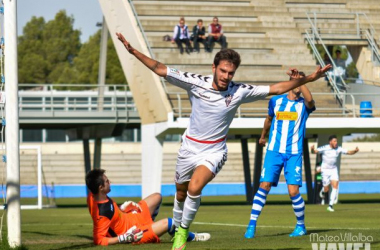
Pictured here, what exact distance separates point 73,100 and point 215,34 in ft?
72.4

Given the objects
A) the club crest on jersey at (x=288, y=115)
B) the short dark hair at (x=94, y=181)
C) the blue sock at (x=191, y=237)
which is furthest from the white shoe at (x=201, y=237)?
the club crest on jersey at (x=288, y=115)

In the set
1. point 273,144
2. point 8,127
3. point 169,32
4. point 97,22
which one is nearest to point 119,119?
point 169,32

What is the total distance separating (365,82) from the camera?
32406mm

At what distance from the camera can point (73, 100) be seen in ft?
169

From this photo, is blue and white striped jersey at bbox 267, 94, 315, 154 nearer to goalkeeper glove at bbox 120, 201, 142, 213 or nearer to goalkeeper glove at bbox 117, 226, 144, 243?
goalkeeper glove at bbox 120, 201, 142, 213

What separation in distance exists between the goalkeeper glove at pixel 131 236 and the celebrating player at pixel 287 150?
156 cm

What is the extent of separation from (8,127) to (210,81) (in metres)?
2.09

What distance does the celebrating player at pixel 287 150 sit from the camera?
36.5 ft

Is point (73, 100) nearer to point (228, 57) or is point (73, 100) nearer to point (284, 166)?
point (284, 166)

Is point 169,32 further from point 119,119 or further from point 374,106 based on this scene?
point 374,106

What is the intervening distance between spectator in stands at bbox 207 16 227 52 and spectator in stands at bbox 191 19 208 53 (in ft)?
0.63

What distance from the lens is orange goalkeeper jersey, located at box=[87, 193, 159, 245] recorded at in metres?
9.87

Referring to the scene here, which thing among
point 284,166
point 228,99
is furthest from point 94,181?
point 284,166

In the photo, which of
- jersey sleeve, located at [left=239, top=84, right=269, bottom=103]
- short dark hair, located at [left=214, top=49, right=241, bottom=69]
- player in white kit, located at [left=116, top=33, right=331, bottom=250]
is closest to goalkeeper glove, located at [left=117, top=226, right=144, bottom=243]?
player in white kit, located at [left=116, top=33, right=331, bottom=250]
